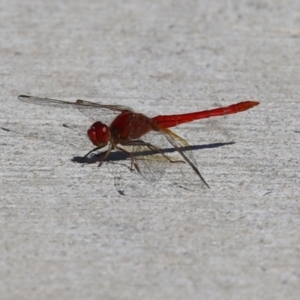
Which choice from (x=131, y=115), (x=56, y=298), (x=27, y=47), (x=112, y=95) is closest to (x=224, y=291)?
(x=56, y=298)

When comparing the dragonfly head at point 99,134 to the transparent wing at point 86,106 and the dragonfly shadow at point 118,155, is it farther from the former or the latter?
the transparent wing at point 86,106

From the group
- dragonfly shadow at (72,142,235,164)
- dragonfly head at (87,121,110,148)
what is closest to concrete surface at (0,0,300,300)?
dragonfly shadow at (72,142,235,164)

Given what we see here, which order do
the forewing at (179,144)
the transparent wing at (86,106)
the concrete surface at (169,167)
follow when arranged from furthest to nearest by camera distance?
the transparent wing at (86,106) < the forewing at (179,144) < the concrete surface at (169,167)

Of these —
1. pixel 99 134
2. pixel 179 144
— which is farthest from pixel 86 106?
pixel 179 144

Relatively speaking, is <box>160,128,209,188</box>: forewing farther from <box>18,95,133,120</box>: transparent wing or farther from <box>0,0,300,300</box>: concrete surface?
<box>18,95,133,120</box>: transparent wing

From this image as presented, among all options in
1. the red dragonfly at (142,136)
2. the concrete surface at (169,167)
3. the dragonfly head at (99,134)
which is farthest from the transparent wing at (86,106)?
the dragonfly head at (99,134)

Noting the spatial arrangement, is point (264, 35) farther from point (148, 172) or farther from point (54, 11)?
point (148, 172)

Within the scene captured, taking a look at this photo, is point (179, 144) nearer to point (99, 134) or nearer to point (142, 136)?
point (142, 136)
